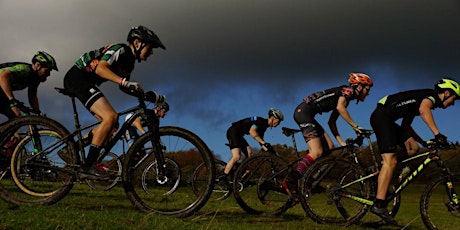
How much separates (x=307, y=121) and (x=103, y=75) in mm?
4830

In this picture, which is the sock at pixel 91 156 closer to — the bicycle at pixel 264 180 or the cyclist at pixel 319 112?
the bicycle at pixel 264 180

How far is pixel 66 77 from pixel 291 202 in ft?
17.0

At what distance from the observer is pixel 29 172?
739 cm

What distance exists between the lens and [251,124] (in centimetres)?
1302

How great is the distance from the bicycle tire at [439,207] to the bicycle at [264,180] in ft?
6.77

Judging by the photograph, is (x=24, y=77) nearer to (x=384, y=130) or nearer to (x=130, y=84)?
(x=130, y=84)

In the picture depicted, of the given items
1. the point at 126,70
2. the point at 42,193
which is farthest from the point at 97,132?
the point at 42,193

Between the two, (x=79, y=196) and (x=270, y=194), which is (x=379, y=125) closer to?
(x=270, y=194)

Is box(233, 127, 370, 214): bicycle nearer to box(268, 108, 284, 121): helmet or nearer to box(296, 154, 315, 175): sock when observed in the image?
box(296, 154, 315, 175): sock

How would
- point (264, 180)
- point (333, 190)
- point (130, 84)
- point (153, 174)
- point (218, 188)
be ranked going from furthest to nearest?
point (218, 188), point (264, 180), point (333, 190), point (153, 174), point (130, 84)

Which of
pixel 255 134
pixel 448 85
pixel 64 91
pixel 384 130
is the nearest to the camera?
pixel 64 91

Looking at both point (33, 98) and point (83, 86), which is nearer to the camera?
point (83, 86)

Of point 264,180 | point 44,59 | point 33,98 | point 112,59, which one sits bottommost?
point 264,180

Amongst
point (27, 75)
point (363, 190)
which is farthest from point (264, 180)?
point (27, 75)
